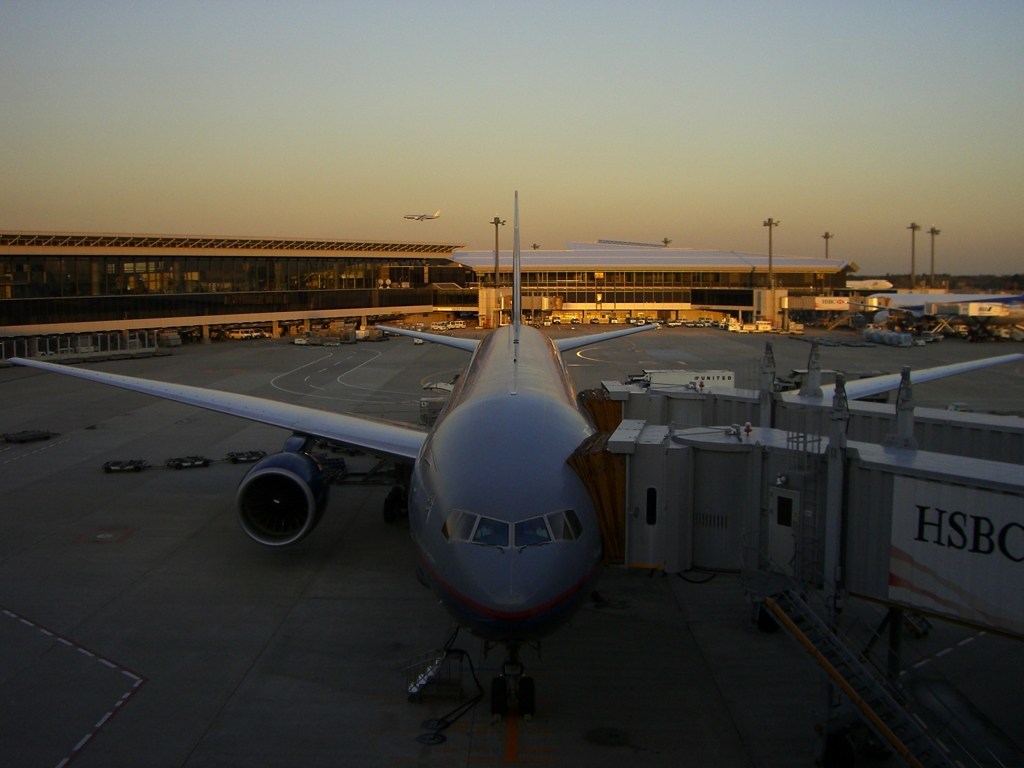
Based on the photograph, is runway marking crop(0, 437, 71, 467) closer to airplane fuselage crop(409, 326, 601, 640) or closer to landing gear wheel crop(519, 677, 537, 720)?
airplane fuselage crop(409, 326, 601, 640)

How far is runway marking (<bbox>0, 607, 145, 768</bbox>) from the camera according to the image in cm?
1092

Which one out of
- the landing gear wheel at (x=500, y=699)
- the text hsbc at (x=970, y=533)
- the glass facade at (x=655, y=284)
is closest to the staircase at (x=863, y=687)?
the text hsbc at (x=970, y=533)

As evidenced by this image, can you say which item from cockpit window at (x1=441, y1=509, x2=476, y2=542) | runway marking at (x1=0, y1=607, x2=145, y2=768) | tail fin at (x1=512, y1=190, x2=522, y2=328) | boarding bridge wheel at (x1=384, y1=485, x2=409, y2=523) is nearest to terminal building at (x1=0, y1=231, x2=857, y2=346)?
tail fin at (x1=512, y1=190, x2=522, y2=328)

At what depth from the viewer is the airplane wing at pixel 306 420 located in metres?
18.9

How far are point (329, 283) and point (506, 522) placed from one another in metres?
90.1

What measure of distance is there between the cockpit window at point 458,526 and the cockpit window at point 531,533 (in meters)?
0.67

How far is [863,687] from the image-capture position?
10039mm

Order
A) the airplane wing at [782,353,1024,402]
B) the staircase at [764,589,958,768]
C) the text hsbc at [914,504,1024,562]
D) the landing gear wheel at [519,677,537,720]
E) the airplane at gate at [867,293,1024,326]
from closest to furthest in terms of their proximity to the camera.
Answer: the text hsbc at [914,504,1024,562] < the staircase at [764,589,958,768] < the landing gear wheel at [519,677,537,720] < the airplane wing at [782,353,1024,402] < the airplane at gate at [867,293,1024,326]

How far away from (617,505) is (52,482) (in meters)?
20.4

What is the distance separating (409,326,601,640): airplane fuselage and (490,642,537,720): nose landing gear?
1.38 m

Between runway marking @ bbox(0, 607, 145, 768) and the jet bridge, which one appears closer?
the jet bridge

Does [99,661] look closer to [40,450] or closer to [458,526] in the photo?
[458,526]

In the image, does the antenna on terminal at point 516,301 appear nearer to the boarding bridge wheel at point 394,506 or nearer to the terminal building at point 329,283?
the boarding bridge wheel at point 394,506

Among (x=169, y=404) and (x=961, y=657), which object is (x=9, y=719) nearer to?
(x=961, y=657)
